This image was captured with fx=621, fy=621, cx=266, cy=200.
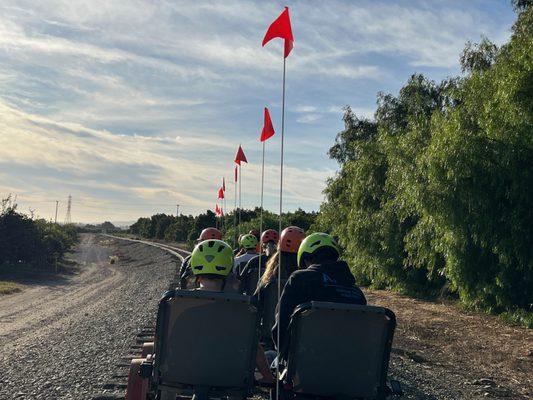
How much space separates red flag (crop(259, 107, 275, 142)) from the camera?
8.90m

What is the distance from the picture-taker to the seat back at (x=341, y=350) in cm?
459

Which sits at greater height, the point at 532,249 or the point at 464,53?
the point at 464,53

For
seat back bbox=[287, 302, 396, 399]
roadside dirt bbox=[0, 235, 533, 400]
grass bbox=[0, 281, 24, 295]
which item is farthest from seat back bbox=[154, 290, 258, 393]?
grass bbox=[0, 281, 24, 295]

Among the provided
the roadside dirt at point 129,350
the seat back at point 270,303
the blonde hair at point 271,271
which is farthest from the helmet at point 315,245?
Result: the roadside dirt at point 129,350

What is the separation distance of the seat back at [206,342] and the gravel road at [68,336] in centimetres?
334

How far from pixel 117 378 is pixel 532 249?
1089 centimetres

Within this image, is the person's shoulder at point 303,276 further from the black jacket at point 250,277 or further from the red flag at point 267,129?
the black jacket at point 250,277

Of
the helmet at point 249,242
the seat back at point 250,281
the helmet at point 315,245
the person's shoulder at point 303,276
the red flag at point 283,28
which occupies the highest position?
the red flag at point 283,28

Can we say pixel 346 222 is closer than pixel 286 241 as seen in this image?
No

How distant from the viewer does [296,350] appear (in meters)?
4.65

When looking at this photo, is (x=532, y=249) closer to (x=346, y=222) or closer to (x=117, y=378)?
(x=117, y=378)

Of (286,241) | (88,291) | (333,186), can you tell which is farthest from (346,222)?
(286,241)

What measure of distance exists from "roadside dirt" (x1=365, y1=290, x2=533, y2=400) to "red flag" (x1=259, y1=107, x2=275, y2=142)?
3970 mm

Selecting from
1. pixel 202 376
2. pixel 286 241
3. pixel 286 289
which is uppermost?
pixel 286 241
